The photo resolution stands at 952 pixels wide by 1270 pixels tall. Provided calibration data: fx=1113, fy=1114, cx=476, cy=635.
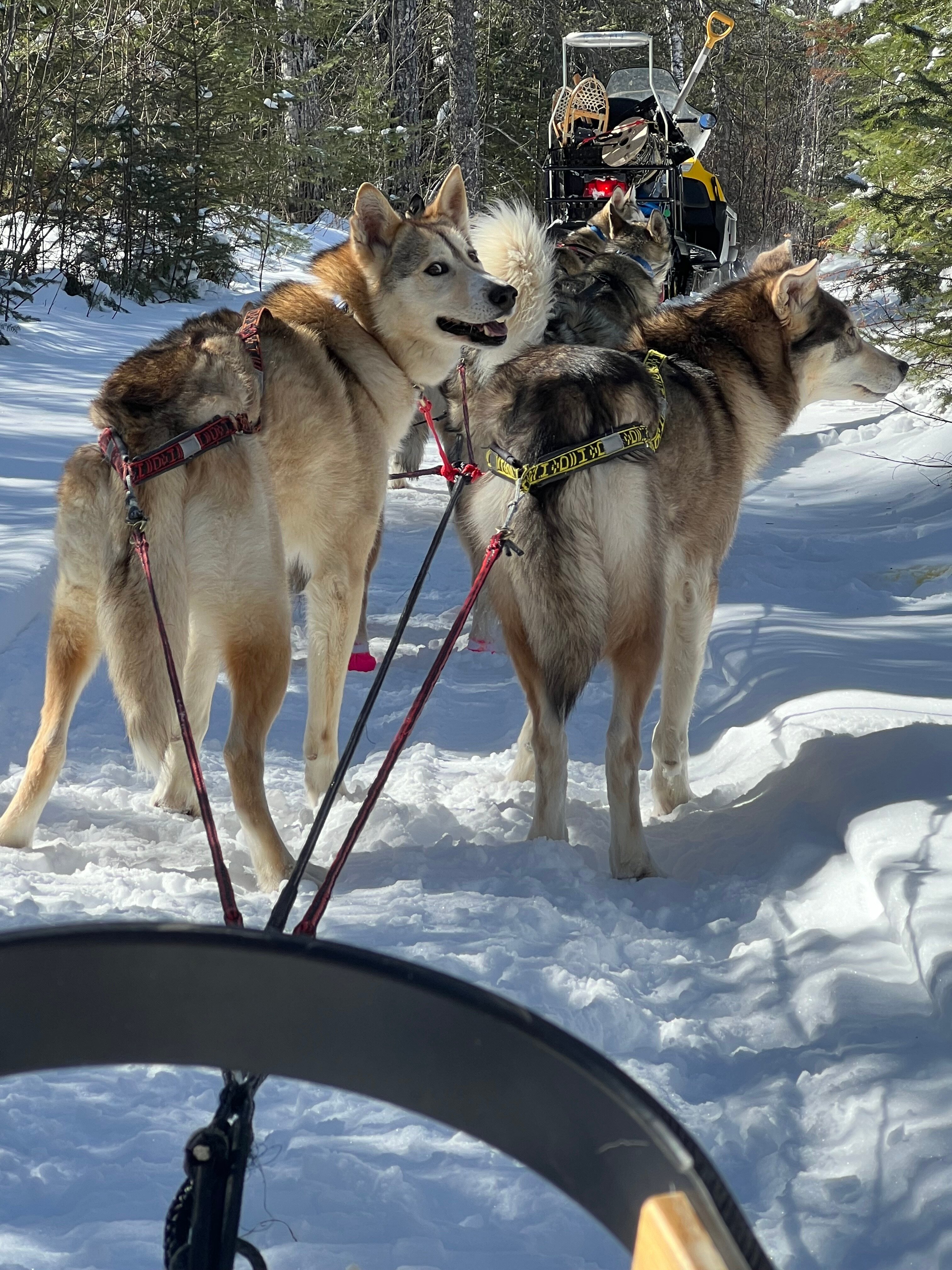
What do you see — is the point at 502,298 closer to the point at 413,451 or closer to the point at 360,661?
the point at 360,661

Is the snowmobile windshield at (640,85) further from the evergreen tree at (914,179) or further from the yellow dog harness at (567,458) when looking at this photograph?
the yellow dog harness at (567,458)

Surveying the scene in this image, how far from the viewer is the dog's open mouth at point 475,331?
3855 millimetres

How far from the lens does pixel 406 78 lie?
56.3ft

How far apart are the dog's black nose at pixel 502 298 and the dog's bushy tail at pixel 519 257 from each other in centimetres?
41

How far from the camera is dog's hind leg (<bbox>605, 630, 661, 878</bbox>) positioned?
10.2 feet

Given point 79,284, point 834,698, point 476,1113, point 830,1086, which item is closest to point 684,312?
point 834,698

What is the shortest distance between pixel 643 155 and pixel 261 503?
32.1ft

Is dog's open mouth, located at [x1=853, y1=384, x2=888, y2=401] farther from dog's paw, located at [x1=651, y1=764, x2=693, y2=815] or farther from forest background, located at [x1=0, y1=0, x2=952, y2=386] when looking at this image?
forest background, located at [x1=0, y1=0, x2=952, y2=386]

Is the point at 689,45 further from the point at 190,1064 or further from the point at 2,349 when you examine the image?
the point at 190,1064

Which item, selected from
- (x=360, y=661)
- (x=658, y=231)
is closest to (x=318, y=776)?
(x=360, y=661)

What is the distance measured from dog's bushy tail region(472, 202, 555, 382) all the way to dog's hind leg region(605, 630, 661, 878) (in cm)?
173

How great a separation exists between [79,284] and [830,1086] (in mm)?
12016

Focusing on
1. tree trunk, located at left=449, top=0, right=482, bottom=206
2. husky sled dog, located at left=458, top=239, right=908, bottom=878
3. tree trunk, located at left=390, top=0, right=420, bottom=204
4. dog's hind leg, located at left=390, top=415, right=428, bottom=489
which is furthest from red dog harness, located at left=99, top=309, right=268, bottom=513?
tree trunk, located at left=390, top=0, right=420, bottom=204

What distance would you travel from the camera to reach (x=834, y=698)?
161 inches
